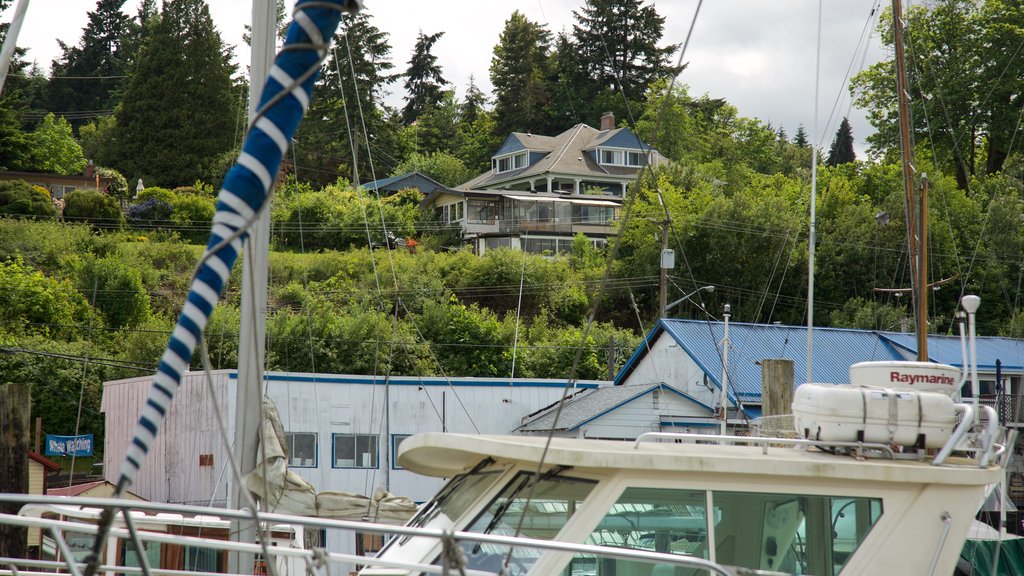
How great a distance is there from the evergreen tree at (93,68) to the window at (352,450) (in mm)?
68263

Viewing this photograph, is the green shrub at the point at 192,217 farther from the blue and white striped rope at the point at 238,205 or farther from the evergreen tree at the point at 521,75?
the blue and white striped rope at the point at 238,205

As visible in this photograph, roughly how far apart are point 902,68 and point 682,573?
51.4 ft

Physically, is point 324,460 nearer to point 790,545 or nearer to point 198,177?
point 790,545

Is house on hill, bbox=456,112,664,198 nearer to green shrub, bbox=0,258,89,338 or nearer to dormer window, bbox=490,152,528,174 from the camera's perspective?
dormer window, bbox=490,152,528,174

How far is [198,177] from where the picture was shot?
203ft

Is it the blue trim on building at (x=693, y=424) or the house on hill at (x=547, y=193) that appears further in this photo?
the house on hill at (x=547, y=193)

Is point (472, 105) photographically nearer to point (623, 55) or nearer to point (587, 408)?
point (623, 55)

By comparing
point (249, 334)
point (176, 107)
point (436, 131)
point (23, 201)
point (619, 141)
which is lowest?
point (249, 334)

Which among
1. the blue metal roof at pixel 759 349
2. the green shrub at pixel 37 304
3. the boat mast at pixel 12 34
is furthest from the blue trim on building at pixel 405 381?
the green shrub at pixel 37 304

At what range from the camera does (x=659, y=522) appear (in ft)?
16.8

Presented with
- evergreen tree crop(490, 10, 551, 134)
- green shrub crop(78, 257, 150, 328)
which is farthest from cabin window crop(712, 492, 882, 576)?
evergreen tree crop(490, 10, 551, 134)

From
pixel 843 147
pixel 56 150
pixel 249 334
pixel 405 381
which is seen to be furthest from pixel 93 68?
pixel 249 334

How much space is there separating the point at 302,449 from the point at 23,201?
2990 cm

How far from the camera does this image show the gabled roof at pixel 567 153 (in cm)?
6656
